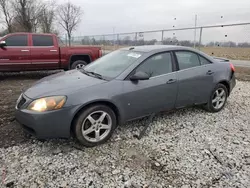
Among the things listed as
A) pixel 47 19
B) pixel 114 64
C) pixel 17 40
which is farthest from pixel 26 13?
pixel 114 64

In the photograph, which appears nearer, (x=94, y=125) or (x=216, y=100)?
(x=94, y=125)

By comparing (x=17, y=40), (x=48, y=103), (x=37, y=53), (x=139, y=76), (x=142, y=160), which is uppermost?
(x=17, y=40)

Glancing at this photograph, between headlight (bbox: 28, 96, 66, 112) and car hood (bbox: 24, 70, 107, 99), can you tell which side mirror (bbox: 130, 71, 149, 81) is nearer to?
car hood (bbox: 24, 70, 107, 99)

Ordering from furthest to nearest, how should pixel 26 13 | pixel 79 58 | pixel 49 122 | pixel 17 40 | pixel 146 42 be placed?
1. pixel 26 13
2. pixel 146 42
3. pixel 79 58
4. pixel 17 40
5. pixel 49 122

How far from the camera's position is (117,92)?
3.31 metres

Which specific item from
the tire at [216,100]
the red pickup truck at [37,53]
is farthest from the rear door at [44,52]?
the tire at [216,100]

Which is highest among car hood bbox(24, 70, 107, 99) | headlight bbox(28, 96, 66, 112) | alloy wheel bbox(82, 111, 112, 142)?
car hood bbox(24, 70, 107, 99)

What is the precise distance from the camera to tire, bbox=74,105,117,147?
312cm

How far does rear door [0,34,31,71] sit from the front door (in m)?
5.79

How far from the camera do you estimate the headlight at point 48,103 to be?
2.95 meters

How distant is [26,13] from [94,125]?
24761mm

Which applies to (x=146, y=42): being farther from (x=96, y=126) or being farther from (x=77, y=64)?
(x=96, y=126)

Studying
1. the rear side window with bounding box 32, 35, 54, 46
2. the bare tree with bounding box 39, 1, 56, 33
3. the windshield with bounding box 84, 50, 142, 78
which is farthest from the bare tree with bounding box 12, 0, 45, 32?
the windshield with bounding box 84, 50, 142, 78

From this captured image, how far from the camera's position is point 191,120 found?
4277mm
